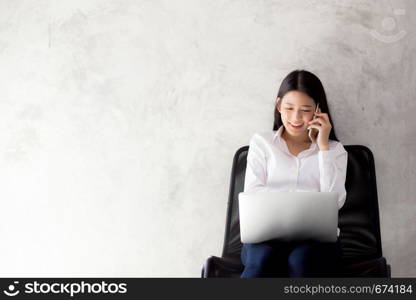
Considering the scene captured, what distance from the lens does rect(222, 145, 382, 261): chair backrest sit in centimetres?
213

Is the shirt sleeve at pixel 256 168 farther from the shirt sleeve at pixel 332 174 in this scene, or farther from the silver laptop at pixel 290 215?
the silver laptop at pixel 290 215

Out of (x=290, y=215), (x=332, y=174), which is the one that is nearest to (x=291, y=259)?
(x=290, y=215)

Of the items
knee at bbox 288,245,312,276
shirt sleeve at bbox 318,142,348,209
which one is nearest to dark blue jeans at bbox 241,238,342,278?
knee at bbox 288,245,312,276

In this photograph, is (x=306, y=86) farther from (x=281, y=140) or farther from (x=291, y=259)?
(x=291, y=259)

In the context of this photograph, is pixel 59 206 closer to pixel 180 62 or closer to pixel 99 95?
pixel 99 95

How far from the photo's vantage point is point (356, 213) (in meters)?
2.17

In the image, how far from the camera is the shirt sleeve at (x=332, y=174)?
6.62 feet

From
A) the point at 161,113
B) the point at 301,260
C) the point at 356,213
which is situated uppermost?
the point at 161,113

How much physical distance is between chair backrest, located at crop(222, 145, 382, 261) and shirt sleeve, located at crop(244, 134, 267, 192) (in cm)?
13

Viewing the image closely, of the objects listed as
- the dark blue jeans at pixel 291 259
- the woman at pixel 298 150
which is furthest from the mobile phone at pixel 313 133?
the dark blue jeans at pixel 291 259

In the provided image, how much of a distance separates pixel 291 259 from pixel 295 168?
1.44 feet

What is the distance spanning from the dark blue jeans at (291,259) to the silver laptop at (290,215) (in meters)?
0.04

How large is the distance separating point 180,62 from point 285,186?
762mm

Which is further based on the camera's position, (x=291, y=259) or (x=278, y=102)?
(x=278, y=102)
